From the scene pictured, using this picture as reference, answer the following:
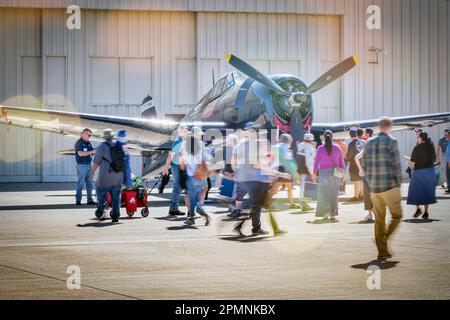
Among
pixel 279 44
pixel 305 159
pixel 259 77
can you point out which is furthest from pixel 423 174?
pixel 279 44

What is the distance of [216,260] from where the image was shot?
34.8 feet

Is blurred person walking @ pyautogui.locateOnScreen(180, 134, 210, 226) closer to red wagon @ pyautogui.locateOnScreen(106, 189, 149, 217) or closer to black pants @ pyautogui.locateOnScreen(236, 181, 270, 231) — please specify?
black pants @ pyautogui.locateOnScreen(236, 181, 270, 231)

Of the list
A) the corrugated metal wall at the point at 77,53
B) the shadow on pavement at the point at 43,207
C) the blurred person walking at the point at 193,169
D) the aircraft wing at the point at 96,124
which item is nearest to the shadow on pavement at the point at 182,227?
the blurred person walking at the point at 193,169

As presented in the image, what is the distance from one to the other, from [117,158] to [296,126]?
7.14m

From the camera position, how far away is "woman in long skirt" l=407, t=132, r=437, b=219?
53.7 feet

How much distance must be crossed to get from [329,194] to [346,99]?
2800cm

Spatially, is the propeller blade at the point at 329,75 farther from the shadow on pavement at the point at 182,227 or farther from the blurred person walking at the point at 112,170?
the shadow on pavement at the point at 182,227

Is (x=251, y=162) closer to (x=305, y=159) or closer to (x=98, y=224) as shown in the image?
(x=98, y=224)

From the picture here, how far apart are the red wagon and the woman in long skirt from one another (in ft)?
18.3

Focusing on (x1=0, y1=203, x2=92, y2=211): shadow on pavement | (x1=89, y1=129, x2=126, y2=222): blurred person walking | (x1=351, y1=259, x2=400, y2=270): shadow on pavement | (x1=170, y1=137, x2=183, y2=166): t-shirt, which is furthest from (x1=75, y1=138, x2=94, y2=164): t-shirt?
(x1=351, y1=259, x2=400, y2=270): shadow on pavement

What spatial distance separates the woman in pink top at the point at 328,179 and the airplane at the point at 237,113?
517 centimetres

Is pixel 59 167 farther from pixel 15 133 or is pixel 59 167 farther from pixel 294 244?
pixel 294 244

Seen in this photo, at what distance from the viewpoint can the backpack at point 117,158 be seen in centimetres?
1642

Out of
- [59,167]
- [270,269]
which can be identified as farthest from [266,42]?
[270,269]
